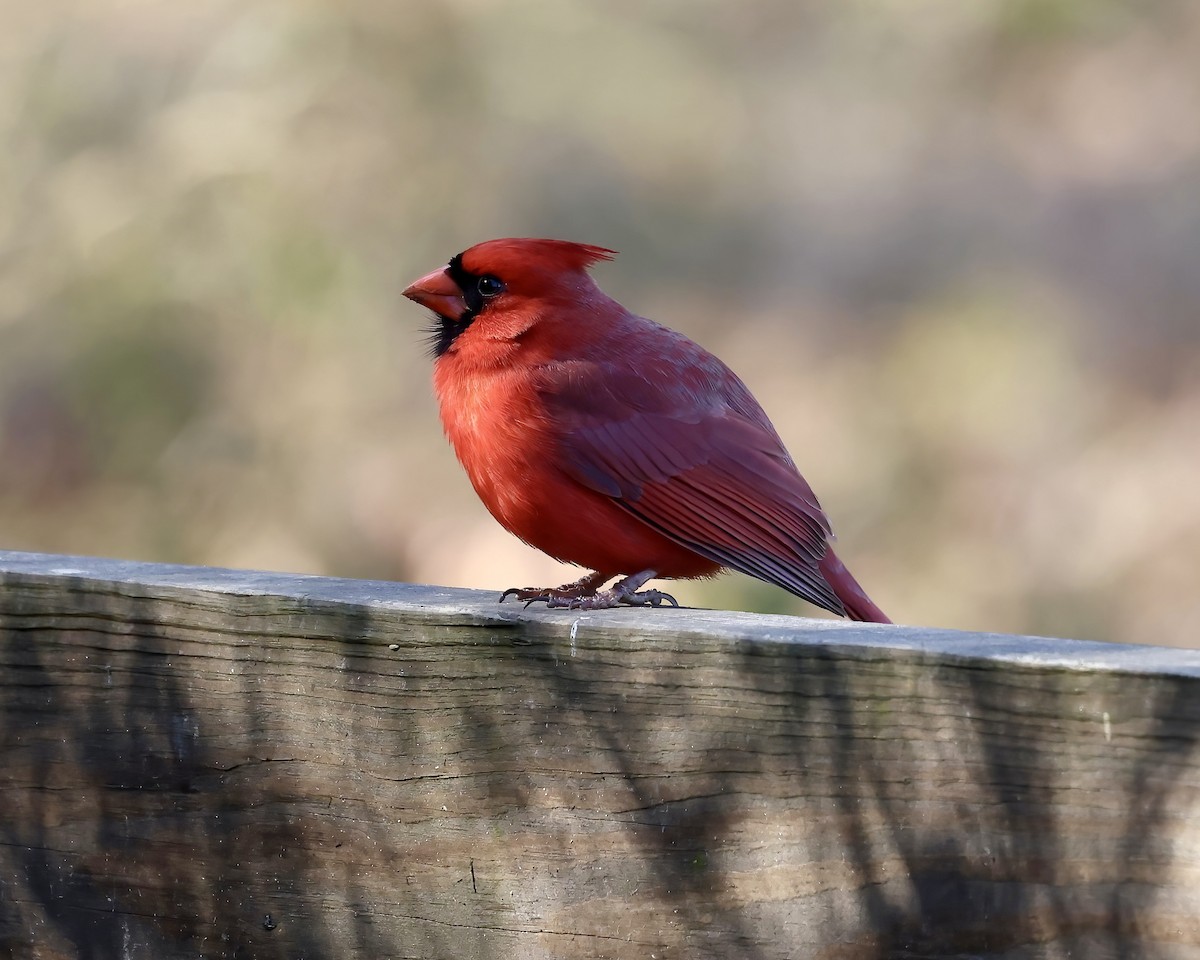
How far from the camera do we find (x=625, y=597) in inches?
94.1

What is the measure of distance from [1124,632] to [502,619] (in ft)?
16.2

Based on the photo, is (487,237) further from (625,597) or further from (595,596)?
(595,596)

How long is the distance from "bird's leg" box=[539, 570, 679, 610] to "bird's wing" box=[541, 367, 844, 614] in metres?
0.11

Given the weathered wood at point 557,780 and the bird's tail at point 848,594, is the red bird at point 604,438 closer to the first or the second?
the bird's tail at point 848,594

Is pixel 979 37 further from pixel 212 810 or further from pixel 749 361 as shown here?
pixel 212 810

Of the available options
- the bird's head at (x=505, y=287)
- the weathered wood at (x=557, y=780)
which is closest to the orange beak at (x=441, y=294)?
the bird's head at (x=505, y=287)

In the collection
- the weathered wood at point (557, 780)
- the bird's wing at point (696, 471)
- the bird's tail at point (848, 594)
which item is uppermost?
the bird's wing at point (696, 471)

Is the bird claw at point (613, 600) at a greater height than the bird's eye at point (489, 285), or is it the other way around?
the bird's eye at point (489, 285)

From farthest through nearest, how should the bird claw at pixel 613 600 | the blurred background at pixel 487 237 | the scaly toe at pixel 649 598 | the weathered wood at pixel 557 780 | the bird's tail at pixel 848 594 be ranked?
the blurred background at pixel 487 237 < the bird's tail at pixel 848 594 < the scaly toe at pixel 649 598 < the bird claw at pixel 613 600 < the weathered wood at pixel 557 780

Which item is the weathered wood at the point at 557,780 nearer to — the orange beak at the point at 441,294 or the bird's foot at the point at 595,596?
the bird's foot at the point at 595,596

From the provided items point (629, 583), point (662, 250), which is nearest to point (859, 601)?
point (629, 583)

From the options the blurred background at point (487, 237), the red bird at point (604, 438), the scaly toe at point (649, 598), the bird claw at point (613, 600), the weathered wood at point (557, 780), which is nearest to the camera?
the weathered wood at point (557, 780)

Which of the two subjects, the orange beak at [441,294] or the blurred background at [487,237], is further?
the blurred background at [487,237]

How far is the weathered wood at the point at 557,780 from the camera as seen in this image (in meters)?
1.39
